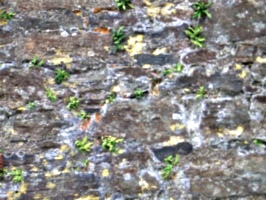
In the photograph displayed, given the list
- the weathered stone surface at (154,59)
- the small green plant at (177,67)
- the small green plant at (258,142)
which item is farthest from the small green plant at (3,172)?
the small green plant at (258,142)

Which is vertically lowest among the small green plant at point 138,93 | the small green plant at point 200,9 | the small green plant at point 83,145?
the small green plant at point 83,145

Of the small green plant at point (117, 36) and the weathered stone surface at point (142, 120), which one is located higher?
the small green plant at point (117, 36)

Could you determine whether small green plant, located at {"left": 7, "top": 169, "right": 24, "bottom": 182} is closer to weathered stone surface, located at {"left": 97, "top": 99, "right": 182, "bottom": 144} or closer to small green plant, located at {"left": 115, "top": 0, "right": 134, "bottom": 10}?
weathered stone surface, located at {"left": 97, "top": 99, "right": 182, "bottom": 144}

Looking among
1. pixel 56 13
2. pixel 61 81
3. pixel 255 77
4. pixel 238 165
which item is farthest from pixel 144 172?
pixel 56 13

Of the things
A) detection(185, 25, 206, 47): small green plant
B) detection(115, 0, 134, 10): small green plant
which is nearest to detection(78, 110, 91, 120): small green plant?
detection(115, 0, 134, 10): small green plant

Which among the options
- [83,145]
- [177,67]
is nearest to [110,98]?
[83,145]

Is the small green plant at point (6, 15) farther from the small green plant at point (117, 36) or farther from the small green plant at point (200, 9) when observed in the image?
the small green plant at point (200, 9)

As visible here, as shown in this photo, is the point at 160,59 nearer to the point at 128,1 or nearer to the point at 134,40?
the point at 134,40
